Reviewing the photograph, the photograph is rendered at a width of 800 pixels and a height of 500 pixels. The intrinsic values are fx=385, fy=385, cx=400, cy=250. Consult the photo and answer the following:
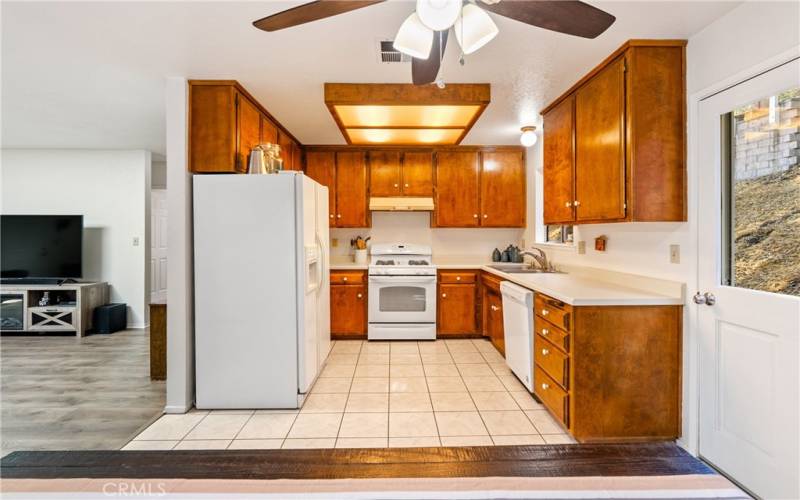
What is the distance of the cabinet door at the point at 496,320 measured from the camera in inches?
151

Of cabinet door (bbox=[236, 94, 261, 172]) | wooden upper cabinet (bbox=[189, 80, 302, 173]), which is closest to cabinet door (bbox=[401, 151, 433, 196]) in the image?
cabinet door (bbox=[236, 94, 261, 172])

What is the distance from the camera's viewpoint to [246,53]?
2.30 meters

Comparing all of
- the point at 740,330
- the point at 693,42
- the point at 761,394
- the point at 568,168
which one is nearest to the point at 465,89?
the point at 568,168

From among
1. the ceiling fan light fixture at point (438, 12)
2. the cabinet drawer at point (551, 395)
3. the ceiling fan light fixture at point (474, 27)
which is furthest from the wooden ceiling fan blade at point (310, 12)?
the cabinet drawer at point (551, 395)

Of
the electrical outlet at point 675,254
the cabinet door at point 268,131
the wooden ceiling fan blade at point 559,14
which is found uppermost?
the cabinet door at point 268,131

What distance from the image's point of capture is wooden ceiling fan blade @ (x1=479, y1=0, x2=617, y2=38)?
1306 millimetres

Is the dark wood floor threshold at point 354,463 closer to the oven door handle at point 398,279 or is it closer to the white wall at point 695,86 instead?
the white wall at point 695,86

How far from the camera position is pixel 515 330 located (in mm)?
3104

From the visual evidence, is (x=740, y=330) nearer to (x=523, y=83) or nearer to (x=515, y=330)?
(x=515, y=330)

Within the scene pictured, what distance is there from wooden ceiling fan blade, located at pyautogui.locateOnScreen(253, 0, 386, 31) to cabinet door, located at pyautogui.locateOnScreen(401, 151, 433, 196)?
3263 millimetres

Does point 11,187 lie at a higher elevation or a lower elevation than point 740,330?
higher

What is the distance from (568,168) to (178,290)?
2954 mm

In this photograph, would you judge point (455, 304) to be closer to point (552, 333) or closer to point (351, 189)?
point (351, 189)

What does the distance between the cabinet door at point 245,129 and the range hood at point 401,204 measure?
177 cm
